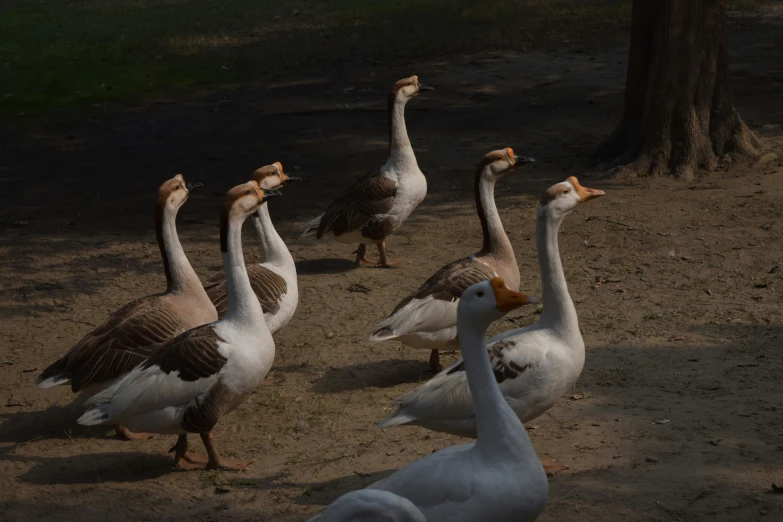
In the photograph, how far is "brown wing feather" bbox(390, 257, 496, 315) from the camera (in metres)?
7.37

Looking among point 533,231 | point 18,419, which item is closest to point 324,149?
point 533,231

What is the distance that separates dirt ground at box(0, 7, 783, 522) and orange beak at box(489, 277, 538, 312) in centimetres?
135

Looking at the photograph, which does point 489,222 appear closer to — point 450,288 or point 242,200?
point 450,288

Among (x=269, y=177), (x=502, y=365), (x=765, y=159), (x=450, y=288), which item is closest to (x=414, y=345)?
(x=450, y=288)

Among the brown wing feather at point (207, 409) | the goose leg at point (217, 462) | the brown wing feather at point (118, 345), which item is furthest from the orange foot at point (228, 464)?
the brown wing feather at point (118, 345)

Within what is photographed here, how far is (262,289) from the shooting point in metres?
7.81

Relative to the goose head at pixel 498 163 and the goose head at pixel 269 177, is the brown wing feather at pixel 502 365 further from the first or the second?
the goose head at pixel 269 177

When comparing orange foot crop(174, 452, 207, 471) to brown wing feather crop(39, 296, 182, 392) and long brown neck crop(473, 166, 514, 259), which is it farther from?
long brown neck crop(473, 166, 514, 259)

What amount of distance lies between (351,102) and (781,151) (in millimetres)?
6588

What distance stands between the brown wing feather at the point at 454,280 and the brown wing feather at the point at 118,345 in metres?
1.72

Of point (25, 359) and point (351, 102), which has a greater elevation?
point (351, 102)

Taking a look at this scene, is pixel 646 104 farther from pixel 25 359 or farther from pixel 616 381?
pixel 25 359

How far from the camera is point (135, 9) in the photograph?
23.8 meters

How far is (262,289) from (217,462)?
177 cm
